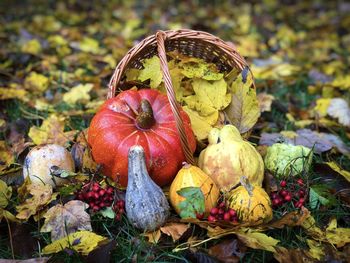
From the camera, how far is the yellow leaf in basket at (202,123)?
219 centimetres

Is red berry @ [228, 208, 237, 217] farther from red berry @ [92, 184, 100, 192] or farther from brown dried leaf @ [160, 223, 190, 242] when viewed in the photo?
red berry @ [92, 184, 100, 192]

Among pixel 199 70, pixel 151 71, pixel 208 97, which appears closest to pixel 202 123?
pixel 208 97

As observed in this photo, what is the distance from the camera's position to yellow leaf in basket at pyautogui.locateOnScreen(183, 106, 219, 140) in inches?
86.0

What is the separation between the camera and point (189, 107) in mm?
2258

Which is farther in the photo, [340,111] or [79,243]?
[340,111]

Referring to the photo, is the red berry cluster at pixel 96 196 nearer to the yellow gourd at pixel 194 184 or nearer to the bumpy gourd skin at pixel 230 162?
the yellow gourd at pixel 194 184

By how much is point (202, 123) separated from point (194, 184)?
1.63 feet

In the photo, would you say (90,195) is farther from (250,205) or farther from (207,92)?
(207,92)

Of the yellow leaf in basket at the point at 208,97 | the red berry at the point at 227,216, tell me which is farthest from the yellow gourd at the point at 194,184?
the yellow leaf in basket at the point at 208,97

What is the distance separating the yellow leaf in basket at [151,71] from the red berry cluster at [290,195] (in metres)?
0.83

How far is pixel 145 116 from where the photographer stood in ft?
6.44

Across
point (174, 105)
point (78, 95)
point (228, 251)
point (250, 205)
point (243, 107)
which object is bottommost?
point (228, 251)

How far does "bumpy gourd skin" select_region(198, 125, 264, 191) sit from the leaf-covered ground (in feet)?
0.59

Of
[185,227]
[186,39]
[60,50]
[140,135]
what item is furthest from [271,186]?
[60,50]
